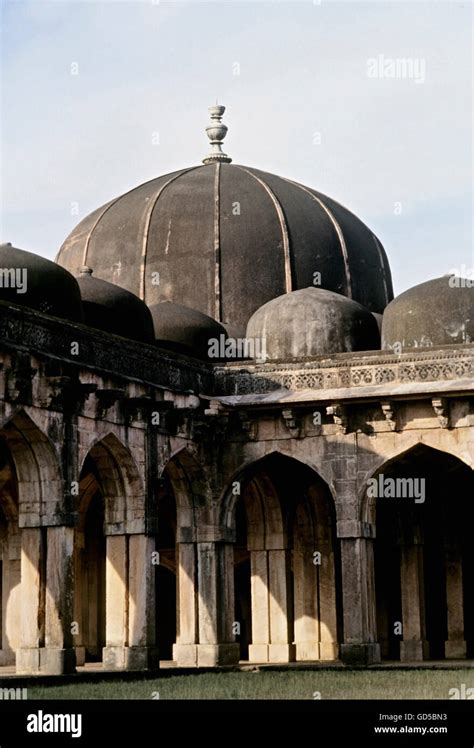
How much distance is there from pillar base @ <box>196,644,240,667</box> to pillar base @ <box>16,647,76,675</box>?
3754mm

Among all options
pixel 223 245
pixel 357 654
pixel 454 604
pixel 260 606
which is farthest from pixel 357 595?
pixel 223 245

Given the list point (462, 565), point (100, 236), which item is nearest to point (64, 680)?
point (462, 565)

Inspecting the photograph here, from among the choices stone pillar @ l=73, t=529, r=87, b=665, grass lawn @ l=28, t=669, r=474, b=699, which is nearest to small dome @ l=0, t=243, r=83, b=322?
grass lawn @ l=28, t=669, r=474, b=699

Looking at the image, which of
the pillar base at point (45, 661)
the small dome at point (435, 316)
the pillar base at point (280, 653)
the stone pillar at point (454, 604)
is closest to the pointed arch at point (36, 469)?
the pillar base at point (45, 661)

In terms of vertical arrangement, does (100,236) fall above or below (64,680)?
above

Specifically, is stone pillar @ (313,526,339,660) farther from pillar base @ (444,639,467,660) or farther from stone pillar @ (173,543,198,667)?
stone pillar @ (173,543,198,667)

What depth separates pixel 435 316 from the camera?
70.2 ft

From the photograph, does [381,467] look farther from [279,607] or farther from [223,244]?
[223,244]

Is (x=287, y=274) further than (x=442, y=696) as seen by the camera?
Yes

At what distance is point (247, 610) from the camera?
2594 centimetres

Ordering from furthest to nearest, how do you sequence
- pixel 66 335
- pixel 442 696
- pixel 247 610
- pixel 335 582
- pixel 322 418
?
1. pixel 247 610
2. pixel 335 582
3. pixel 322 418
4. pixel 66 335
5. pixel 442 696

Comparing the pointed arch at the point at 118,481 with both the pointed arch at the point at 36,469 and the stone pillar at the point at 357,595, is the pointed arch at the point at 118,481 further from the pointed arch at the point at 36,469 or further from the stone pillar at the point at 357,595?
the stone pillar at the point at 357,595
